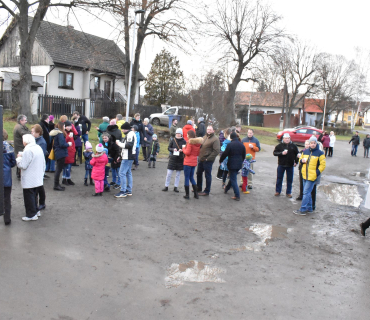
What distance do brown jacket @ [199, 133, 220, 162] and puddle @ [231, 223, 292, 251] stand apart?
99.4 inches

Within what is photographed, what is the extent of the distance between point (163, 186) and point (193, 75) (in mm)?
15546

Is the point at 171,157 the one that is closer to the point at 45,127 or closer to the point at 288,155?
the point at 288,155

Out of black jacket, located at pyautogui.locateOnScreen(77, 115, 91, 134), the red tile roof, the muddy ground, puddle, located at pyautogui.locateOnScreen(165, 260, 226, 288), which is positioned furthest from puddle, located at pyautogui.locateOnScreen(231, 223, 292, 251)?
the red tile roof

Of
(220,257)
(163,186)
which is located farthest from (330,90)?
(220,257)

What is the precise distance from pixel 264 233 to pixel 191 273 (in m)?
2.55

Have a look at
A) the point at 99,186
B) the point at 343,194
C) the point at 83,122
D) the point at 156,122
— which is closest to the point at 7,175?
the point at 99,186

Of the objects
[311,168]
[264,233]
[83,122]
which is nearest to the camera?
[264,233]

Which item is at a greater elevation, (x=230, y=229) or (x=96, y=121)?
(x=96, y=121)

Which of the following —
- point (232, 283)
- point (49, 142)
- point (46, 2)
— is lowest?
point (232, 283)

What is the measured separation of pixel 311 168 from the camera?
8.50 metres

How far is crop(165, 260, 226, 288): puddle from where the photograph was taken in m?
4.86

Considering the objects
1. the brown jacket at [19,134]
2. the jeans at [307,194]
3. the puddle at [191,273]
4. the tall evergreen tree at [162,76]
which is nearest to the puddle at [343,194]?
the jeans at [307,194]

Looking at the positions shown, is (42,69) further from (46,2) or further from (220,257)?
(220,257)

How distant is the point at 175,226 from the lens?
23.5 ft
